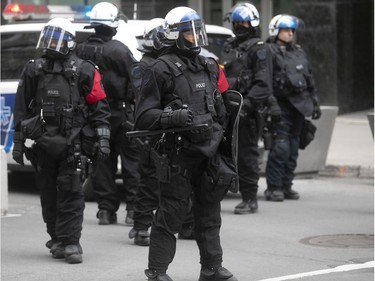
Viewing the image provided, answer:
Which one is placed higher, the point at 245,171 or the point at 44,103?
the point at 44,103

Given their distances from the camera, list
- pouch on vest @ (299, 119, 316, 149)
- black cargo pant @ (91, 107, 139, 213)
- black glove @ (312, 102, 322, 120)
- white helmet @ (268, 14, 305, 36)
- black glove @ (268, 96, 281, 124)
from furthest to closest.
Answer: pouch on vest @ (299, 119, 316, 149), black glove @ (312, 102, 322, 120), white helmet @ (268, 14, 305, 36), black glove @ (268, 96, 281, 124), black cargo pant @ (91, 107, 139, 213)

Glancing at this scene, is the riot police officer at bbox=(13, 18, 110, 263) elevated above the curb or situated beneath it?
elevated above

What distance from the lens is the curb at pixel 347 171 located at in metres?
14.3

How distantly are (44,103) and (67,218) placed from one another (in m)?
0.90

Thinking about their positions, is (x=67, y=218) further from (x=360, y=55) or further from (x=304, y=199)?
(x=360, y=55)

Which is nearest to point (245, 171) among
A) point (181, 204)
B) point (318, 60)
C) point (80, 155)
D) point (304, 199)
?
point (304, 199)

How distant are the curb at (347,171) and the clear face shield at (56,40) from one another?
20.8ft

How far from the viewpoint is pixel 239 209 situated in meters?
11.3

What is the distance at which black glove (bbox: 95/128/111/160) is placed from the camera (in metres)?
8.80

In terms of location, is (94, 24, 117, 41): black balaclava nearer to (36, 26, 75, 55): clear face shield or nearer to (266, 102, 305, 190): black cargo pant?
(36, 26, 75, 55): clear face shield

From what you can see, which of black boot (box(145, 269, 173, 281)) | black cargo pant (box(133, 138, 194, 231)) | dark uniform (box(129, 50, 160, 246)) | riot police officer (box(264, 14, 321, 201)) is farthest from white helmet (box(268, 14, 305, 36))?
black boot (box(145, 269, 173, 281))

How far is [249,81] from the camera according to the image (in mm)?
11156

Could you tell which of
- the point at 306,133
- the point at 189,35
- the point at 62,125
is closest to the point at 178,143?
the point at 189,35

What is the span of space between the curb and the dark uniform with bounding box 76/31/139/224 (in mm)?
4516
